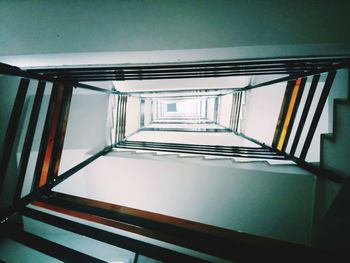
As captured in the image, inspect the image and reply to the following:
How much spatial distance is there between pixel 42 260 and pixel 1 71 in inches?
124

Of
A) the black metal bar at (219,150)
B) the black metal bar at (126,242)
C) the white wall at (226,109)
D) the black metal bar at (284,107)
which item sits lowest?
the black metal bar at (126,242)

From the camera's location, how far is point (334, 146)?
1725 millimetres

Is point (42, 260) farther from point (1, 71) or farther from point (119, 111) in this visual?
point (1, 71)

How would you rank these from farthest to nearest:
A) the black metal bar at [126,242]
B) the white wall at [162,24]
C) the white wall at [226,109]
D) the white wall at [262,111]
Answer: the white wall at [226,109] < the white wall at [262,111] < the white wall at [162,24] < the black metal bar at [126,242]

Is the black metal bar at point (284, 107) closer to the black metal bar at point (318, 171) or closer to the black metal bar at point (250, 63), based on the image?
the black metal bar at point (318, 171)

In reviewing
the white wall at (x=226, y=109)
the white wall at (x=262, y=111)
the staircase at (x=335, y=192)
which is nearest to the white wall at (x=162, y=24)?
the staircase at (x=335, y=192)

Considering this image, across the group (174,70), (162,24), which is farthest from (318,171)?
(162,24)

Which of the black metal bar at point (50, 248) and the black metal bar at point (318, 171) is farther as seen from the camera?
the black metal bar at point (318, 171)

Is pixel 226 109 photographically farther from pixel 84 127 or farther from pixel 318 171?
pixel 84 127

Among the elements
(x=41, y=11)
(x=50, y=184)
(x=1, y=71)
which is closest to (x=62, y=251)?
(x=50, y=184)

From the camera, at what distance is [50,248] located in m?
1.14

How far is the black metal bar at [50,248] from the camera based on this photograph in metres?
1.05

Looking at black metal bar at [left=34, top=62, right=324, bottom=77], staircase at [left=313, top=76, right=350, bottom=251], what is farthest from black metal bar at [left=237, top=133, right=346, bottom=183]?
black metal bar at [left=34, top=62, right=324, bottom=77]

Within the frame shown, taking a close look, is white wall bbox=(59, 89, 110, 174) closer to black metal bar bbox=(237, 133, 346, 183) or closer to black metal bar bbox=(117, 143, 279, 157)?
black metal bar bbox=(117, 143, 279, 157)
